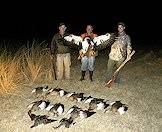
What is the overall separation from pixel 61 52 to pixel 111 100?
2034 millimetres

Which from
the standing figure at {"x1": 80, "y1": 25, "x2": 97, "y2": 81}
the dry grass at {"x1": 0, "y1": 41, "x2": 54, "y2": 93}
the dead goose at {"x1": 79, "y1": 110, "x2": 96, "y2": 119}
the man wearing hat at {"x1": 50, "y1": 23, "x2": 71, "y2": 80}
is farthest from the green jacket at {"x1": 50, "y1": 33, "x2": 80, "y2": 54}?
the dead goose at {"x1": 79, "y1": 110, "x2": 96, "y2": 119}

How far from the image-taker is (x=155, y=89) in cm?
1006

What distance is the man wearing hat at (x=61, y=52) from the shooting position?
33.7 feet

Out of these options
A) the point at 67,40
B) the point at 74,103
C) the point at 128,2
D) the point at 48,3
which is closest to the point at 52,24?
the point at 48,3

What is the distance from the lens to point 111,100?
9211 mm

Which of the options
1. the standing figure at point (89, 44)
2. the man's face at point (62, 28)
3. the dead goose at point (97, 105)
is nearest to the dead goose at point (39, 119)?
the dead goose at point (97, 105)

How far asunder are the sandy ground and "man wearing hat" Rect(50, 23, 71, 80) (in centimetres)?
27

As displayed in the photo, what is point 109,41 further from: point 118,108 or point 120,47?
point 118,108

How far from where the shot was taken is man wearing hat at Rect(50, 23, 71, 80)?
1027 cm

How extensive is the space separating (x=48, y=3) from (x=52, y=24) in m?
6.16

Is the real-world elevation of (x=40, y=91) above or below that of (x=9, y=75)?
below

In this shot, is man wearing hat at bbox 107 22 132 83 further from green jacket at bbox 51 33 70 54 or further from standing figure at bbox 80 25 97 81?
green jacket at bbox 51 33 70 54

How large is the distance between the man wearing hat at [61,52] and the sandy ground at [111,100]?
27cm

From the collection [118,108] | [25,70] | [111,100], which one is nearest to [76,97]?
[111,100]
